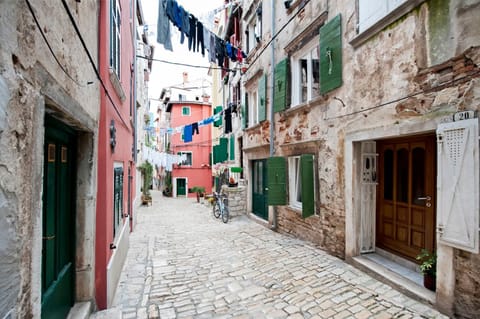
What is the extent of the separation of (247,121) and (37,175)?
33.5 ft

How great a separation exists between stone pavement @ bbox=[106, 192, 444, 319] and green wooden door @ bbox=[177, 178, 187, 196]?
18081 millimetres

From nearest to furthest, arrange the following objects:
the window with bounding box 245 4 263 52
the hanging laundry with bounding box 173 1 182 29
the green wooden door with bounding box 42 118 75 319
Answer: the green wooden door with bounding box 42 118 75 319, the hanging laundry with bounding box 173 1 182 29, the window with bounding box 245 4 263 52

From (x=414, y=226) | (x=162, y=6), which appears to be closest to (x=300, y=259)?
(x=414, y=226)

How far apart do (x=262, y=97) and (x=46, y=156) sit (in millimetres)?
7658

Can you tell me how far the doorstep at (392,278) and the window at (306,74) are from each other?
397 centimetres

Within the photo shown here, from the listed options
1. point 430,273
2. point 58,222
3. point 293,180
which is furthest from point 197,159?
point 430,273

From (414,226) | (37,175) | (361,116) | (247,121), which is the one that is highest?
(247,121)

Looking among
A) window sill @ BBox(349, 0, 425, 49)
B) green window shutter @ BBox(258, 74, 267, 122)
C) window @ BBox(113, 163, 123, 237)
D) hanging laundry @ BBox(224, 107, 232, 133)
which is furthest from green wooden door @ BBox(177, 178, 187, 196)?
window sill @ BBox(349, 0, 425, 49)

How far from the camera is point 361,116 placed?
16.2ft

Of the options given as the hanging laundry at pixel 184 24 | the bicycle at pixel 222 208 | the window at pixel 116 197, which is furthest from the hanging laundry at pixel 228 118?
the window at pixel 116 197

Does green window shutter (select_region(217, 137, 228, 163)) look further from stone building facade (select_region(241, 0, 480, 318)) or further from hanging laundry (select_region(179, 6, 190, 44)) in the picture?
hanging laundry (select_region(179, 6, 190, 44))

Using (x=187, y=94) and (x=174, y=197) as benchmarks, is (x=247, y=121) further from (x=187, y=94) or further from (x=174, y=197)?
(x=187, y=94)

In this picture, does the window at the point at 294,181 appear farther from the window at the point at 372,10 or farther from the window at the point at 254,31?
the window at the point at 254,31

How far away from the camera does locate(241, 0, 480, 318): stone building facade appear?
3.26 metres
